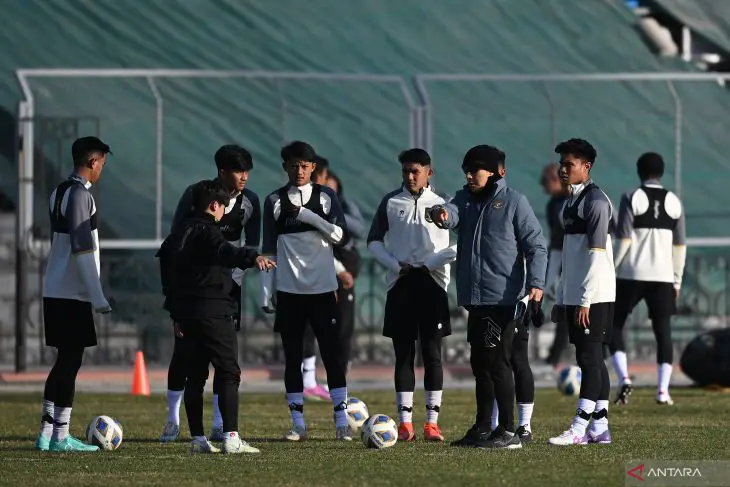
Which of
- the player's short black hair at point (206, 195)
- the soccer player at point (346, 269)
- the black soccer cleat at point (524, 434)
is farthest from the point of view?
the soccer player at point (346, 269)

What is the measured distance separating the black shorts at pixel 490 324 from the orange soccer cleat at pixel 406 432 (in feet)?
3.30

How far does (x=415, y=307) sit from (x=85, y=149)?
8.24ft

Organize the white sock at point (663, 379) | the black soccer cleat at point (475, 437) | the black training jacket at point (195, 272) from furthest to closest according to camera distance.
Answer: the white sock at point (663, 379) → the black soccer cleat at point (475, 437) → the black training jacket at point (195, 272)

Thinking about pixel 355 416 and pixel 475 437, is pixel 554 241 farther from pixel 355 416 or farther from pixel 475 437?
pixel 475 437

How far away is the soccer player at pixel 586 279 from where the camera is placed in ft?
37.6

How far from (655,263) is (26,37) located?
1066 cm

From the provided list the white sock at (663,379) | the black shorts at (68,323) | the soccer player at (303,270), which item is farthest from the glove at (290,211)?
the white sock at (663,379)

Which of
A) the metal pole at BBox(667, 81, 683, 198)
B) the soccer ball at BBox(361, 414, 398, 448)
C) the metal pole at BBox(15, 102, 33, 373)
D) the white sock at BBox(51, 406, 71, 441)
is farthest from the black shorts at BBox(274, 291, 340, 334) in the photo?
the metal pole at BBox(667, 81, 683, 198)

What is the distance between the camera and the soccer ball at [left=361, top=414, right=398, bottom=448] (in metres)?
11.4

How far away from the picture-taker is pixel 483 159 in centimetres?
1142

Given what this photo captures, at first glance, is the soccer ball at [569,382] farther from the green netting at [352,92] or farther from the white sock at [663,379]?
the green netting at [352,92]

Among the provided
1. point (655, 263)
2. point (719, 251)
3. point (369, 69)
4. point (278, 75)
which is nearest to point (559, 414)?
point (655, 263)

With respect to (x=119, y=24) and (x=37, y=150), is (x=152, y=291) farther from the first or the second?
(x=119, y=24)

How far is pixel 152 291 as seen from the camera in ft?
68.1
